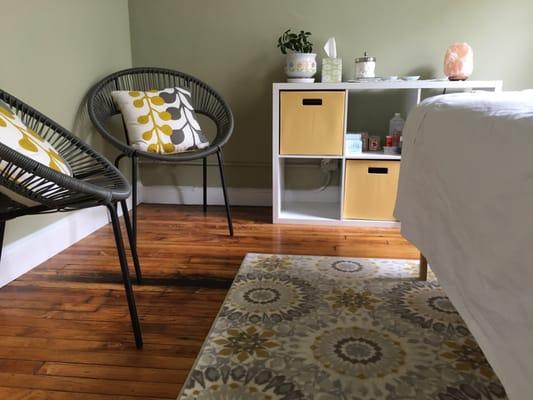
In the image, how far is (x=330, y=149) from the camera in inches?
90.8

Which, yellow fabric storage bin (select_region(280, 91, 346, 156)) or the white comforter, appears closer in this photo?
the white comforter

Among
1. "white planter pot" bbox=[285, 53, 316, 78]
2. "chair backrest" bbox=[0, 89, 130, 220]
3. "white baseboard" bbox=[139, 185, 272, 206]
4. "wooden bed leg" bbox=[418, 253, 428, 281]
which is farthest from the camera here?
"white baseboard" bbox=[139, 185, 272, 206]

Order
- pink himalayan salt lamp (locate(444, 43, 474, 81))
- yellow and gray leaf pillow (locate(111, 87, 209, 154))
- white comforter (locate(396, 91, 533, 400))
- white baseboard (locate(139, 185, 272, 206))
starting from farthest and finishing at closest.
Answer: white baseboard (locate(139, 185, 272, 206)), pink himalayan salt lamp (locate(444, 43, 474, 81)), yellow and gray leaf pillow (locate(111, 87, 209, 154)), white comforter (locate(396, 91, 533, 400))

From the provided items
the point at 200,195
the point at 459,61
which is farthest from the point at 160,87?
the point at 459,61

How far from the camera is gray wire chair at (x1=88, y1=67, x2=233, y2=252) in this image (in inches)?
77.8

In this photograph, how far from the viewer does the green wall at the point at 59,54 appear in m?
1.69

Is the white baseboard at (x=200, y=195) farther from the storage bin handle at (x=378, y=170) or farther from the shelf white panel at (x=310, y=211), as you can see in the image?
the storage bin handle at (x=378, y=170)

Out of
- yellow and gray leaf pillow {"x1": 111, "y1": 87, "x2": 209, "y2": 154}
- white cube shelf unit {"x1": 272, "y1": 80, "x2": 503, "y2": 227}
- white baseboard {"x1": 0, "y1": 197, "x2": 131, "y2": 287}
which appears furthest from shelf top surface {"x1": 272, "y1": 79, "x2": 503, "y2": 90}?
white baseboard {"x1": 0, "y1": 197, "x2": 131, "y2": 287}

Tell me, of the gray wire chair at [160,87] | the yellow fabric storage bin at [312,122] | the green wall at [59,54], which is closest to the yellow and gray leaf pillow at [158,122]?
the gray wire chair at [160,87]

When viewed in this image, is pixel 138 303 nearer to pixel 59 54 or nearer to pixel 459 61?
pixel 59 54

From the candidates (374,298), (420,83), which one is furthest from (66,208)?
(420,83)

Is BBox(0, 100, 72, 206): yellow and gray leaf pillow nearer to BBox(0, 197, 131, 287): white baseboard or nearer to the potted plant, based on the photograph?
BBox(0, 197, 131, 287): white baseboard

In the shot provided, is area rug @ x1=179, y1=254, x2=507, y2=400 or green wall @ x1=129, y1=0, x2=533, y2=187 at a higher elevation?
green wall @ x1=129, y1=0, x2=533, y2=187

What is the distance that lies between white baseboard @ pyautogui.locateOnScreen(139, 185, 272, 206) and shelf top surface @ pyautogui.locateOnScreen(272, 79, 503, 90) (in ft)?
2.38
